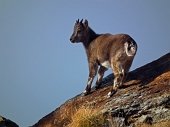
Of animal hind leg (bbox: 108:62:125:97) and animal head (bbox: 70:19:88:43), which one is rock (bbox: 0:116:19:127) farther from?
animal head (bbox: 70:19:88:43)

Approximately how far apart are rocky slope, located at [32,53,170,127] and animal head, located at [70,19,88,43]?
3281 millimetres

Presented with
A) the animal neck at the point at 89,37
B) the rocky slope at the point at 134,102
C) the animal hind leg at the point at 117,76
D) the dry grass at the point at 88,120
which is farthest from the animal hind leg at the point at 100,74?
the dry grass at the point at 88,120

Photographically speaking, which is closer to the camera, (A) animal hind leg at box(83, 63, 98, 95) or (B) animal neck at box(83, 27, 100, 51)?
(A) animal hind leg at box(83, 63, 98, 95)

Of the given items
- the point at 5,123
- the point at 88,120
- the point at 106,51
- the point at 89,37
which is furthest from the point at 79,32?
the point at 88,120

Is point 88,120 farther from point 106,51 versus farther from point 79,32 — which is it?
point 79,32

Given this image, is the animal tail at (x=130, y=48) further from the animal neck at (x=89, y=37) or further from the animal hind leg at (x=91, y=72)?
the animal neck at (x=89, y=37)

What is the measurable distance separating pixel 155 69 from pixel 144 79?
3.30 ft

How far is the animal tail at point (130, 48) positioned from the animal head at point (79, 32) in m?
4.14

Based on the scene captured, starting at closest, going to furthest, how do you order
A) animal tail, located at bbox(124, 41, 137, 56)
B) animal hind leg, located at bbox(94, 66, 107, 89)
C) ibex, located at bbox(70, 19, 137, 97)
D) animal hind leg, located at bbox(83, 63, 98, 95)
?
animal tail, located at bbox(124, 41, 137, 56) < ibex, located at bbox(70, 19, 137, 97) < animal hind leg, located at bbox(83, 63, 98, 95) < animal hind leg, located at bbox(94, 66, 107, 89)

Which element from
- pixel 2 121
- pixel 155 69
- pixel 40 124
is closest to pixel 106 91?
pixel 155 69

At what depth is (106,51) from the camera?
13555 millimetres

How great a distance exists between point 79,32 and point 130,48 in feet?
14.9

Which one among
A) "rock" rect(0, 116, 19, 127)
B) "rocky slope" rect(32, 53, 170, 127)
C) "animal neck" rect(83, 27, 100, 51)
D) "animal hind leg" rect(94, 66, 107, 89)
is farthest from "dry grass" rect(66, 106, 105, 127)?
"animal neck" rect(83, 27, 100, 51)

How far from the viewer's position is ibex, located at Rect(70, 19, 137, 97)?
12.4m
